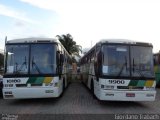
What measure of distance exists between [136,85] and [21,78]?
5059 mm

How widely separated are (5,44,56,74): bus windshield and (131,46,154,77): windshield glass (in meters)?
3.60

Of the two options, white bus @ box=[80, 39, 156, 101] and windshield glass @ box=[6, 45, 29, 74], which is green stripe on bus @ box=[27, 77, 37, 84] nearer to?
windshield glass @ box=[6, 45, 29, 74]

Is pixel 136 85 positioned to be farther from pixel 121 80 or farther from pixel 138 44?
pixel 138 44

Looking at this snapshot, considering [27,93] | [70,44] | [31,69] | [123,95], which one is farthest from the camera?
[70,44]

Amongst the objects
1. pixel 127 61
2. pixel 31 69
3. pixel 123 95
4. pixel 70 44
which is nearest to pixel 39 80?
pixel 31 69

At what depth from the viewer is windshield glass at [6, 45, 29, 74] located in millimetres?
13609

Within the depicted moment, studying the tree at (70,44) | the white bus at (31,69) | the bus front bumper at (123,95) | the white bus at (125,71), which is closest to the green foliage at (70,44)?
the tree at (70,44)

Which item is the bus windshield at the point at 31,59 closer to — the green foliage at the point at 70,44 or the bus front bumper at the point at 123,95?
the bus front bumper at the point at 123,95

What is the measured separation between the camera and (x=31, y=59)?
45.1 ft

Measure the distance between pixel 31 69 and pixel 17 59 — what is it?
79cm

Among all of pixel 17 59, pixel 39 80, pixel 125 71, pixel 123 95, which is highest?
Answer: pixel 17 59

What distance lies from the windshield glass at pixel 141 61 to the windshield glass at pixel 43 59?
3.60 m

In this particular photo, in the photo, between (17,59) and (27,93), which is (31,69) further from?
(27,93)

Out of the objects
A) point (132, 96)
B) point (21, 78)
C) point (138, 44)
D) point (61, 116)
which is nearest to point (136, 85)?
point (132, 96)
